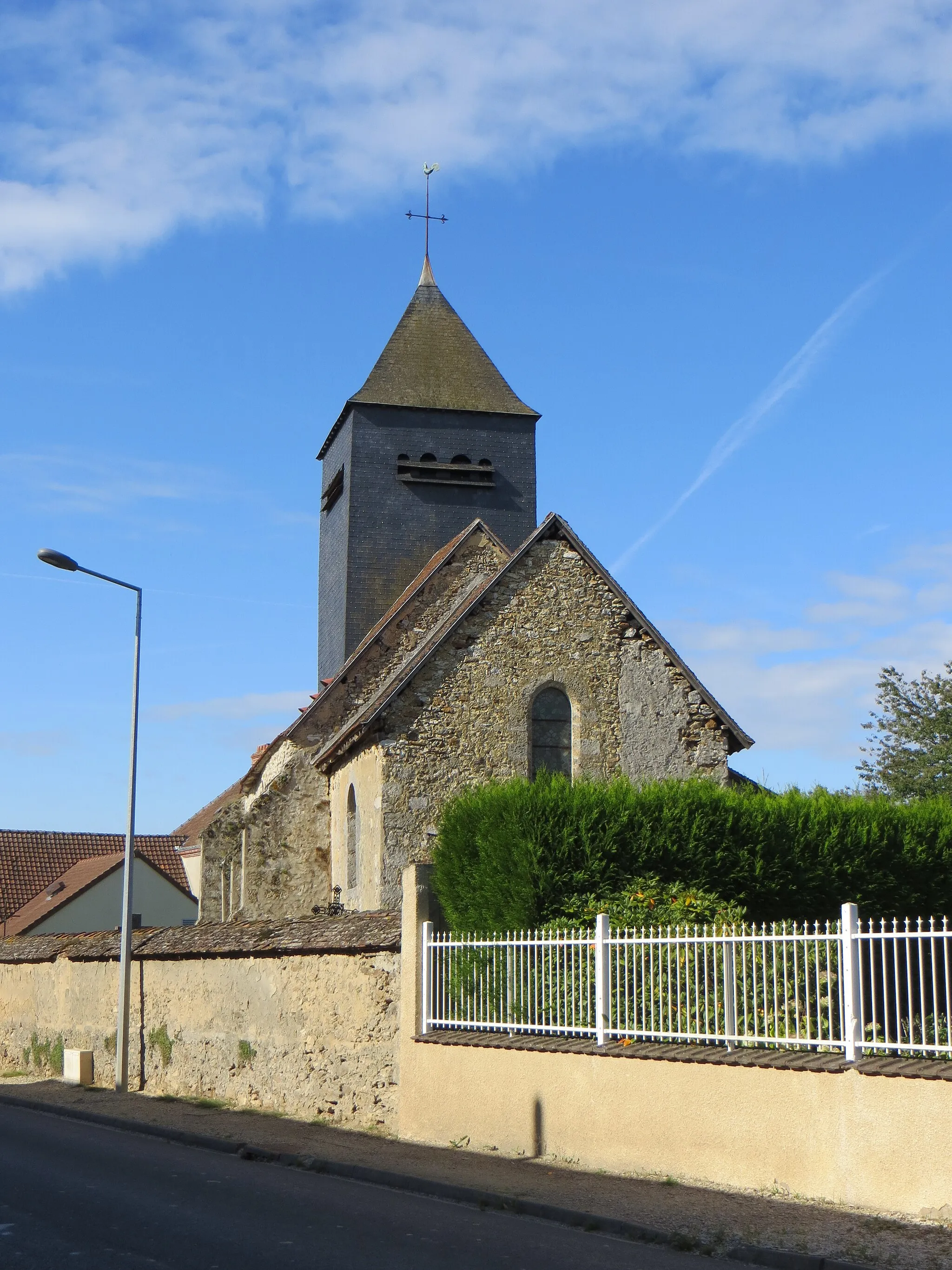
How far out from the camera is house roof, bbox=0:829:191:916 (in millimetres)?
50062

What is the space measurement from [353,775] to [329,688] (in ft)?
8.90

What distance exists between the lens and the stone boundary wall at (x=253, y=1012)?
13742mm

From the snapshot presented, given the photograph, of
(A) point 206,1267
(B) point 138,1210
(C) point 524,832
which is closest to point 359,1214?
(B) point 138,1210

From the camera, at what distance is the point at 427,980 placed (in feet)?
42.3

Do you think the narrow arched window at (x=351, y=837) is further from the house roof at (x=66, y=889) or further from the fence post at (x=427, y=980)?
the house roof at (x=66, y=889)

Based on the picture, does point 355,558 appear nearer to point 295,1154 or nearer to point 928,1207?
point 295,1154

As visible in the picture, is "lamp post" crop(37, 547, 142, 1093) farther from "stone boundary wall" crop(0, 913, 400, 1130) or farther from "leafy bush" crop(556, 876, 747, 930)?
"leafy bush" crop(556, 876, 747, 930)

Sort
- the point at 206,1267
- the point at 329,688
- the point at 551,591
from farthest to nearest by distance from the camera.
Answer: the point at 329,688, the point at 551,591, the point at 206,1267

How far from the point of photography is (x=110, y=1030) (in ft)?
64.5

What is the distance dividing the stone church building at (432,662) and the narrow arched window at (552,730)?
25mm

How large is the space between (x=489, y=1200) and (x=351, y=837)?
13243mm

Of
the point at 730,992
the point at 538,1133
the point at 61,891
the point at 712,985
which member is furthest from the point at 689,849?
the point at 61,891

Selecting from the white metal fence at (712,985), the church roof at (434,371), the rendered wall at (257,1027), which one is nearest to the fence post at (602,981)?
the white metal fence at (712,985)

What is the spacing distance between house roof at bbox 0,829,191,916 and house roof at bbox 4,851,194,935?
0.33 meters
